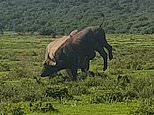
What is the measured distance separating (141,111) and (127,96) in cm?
438

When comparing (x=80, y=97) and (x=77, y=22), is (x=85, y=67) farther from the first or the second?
(x=77, y=22)

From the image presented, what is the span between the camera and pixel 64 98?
22.6 metres

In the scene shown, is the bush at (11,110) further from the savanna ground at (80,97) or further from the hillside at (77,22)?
the hillside at (77,22)

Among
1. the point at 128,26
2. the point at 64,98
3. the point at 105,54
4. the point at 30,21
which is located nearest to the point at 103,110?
the point at 64,98

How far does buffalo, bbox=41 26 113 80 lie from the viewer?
28672 millimetres

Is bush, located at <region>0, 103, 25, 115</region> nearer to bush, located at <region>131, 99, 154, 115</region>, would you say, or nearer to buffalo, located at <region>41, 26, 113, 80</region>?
bush, located at <region>131, 99, 154, 115</region>

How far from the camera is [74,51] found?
29000mm

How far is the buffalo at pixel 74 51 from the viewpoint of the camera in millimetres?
28672

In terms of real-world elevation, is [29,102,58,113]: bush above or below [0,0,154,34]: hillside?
above

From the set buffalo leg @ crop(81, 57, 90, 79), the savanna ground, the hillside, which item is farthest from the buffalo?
the hillside

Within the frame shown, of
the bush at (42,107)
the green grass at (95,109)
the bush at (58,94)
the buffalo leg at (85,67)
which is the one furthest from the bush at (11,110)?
the buffalo leg at (85,67)

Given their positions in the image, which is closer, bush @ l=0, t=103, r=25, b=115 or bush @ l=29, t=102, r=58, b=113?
bush @ l=0, t=103, r=25, b=115

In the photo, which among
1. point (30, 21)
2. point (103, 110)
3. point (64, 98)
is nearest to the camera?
point (103, 110)

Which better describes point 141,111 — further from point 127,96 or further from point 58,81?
point 58,81
